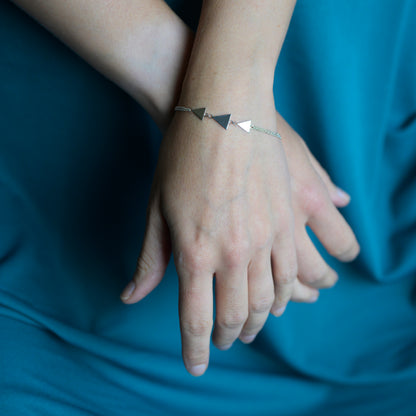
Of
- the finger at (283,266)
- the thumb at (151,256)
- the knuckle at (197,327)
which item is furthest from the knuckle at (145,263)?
the finger at (283,266)

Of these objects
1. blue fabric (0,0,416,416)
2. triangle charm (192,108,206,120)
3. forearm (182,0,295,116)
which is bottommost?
blue fabric (0,0,416,416)

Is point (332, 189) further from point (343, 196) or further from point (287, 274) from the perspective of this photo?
point (287, 274)

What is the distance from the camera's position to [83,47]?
803 millimetres

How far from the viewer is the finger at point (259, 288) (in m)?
0.75

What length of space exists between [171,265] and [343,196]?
41 centimetres

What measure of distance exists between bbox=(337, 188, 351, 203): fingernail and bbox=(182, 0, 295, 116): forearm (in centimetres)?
31

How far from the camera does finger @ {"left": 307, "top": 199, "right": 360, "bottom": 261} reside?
2.85 ft

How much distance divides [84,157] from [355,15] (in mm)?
667

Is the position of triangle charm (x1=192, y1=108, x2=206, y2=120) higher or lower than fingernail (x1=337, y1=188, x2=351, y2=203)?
higher

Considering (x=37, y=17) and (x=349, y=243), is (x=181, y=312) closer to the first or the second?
(x=349, y=243)

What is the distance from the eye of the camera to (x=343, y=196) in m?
0.97

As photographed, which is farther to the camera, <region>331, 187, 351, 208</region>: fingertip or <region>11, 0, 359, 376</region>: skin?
<region>331, 187, 351, 208</region>: fingertip

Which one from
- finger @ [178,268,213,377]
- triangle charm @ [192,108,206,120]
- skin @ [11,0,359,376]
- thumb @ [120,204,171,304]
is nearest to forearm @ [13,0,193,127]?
skin @ [11,0,359,376]

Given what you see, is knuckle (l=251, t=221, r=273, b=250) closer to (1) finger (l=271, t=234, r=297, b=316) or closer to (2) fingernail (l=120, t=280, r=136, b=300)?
(1) finger (l=271, t=234, r=297, b=316)
